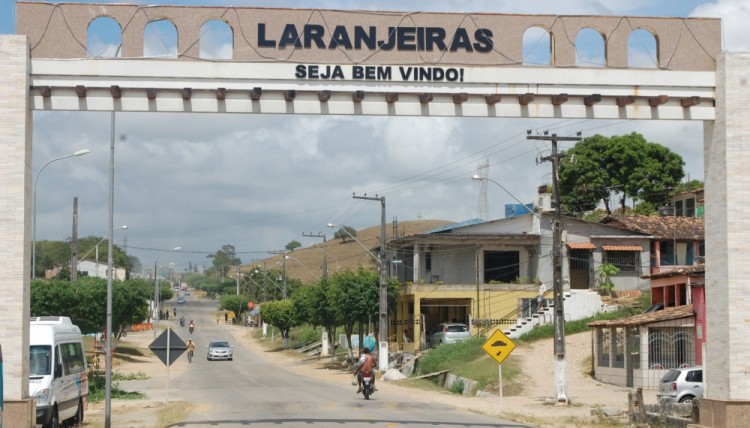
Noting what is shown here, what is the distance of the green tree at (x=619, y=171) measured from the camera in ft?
266

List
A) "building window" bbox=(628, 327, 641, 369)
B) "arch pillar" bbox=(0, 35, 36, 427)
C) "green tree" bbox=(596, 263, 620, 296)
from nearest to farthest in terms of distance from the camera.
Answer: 1. "arch pillar" bbox=(0, 35, 36, 427)
2. "building window" bbox=(628, 327, 641, 369)
3. "green tree" bbox=(596, 263, 620, 296)

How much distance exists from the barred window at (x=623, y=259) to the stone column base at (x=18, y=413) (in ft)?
147

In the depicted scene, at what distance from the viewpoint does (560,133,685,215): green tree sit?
3194 inches

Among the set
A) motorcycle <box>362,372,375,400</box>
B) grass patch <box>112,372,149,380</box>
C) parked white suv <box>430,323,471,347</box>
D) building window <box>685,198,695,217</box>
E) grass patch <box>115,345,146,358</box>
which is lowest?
grass patch <box>115,345,146,358</box>

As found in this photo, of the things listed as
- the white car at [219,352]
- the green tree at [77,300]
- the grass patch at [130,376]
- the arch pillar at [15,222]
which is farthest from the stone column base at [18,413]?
the white car at [219,352]

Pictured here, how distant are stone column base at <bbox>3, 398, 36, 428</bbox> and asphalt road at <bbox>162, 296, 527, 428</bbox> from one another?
5.44 meters

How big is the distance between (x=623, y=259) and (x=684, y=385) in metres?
29.8

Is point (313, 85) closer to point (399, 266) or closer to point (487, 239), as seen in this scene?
point (487, 239)

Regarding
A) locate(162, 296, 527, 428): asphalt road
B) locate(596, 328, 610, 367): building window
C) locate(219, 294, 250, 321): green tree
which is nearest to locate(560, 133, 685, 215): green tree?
locate(162, 296, 527, 428): asphalt road

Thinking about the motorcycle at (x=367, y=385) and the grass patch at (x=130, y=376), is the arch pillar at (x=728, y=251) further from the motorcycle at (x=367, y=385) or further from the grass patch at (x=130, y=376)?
the grass patch at (x=130, y=376)

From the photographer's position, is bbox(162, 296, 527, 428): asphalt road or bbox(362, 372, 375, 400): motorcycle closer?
bbox(162, 296, 527, 428): asphalt road

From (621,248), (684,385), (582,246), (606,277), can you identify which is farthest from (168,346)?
(621,248)

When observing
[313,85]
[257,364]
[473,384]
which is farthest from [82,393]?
[257,364]

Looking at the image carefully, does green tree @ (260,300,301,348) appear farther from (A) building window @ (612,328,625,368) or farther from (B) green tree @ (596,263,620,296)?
(A) building window @ (612,328,625,368)
